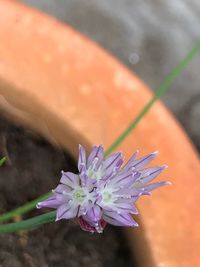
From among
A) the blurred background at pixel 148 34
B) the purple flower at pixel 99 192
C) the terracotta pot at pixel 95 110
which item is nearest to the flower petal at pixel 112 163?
the purple flower at pixel 99 192

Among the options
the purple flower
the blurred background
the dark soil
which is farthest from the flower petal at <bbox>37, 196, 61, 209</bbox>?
the blurred background

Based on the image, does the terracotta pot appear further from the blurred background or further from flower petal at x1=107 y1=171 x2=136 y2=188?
the blurred background

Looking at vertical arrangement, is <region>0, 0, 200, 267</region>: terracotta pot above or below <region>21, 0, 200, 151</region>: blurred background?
above

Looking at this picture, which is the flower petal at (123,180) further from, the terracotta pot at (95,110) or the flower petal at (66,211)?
the terracotta pot at (95,110)

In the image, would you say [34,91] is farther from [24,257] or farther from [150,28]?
[150,28]

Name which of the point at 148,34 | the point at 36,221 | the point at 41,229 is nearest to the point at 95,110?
the point at 41,229

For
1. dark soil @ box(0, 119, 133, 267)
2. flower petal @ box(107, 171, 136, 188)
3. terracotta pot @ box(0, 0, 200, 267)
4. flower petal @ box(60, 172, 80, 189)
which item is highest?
flower petal @ box(107, 171, 136, 188)
